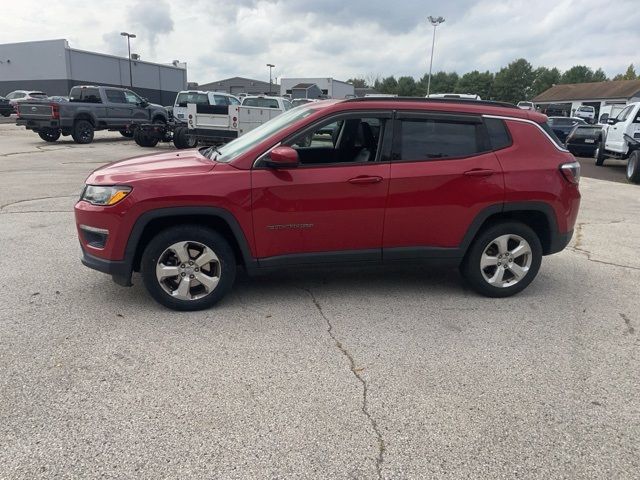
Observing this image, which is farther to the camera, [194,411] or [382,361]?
[382,361]

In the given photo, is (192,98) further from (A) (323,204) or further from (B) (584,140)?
(A) (323,204)

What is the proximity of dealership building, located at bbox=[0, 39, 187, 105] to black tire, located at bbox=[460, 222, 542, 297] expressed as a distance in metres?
56.1

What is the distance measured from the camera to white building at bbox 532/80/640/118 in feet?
191

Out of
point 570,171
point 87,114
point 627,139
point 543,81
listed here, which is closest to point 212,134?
point 87,114

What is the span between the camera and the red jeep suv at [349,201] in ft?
13.3

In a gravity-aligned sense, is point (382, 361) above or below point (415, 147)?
below

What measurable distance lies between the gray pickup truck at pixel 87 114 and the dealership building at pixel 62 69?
3694 centimetres

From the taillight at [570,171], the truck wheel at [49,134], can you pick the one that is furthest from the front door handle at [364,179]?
the truck wheel at [49,134]

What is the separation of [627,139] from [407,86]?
8740 centimetres

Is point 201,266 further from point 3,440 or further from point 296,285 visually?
point 3,440

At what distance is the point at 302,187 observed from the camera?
4.12m

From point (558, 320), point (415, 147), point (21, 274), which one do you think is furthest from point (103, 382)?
point (558, 320)

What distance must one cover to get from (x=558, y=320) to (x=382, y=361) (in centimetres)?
184

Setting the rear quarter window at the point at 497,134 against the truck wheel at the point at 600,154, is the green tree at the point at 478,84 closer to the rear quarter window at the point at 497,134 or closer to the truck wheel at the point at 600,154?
the truck wheel at the point at 600,154
